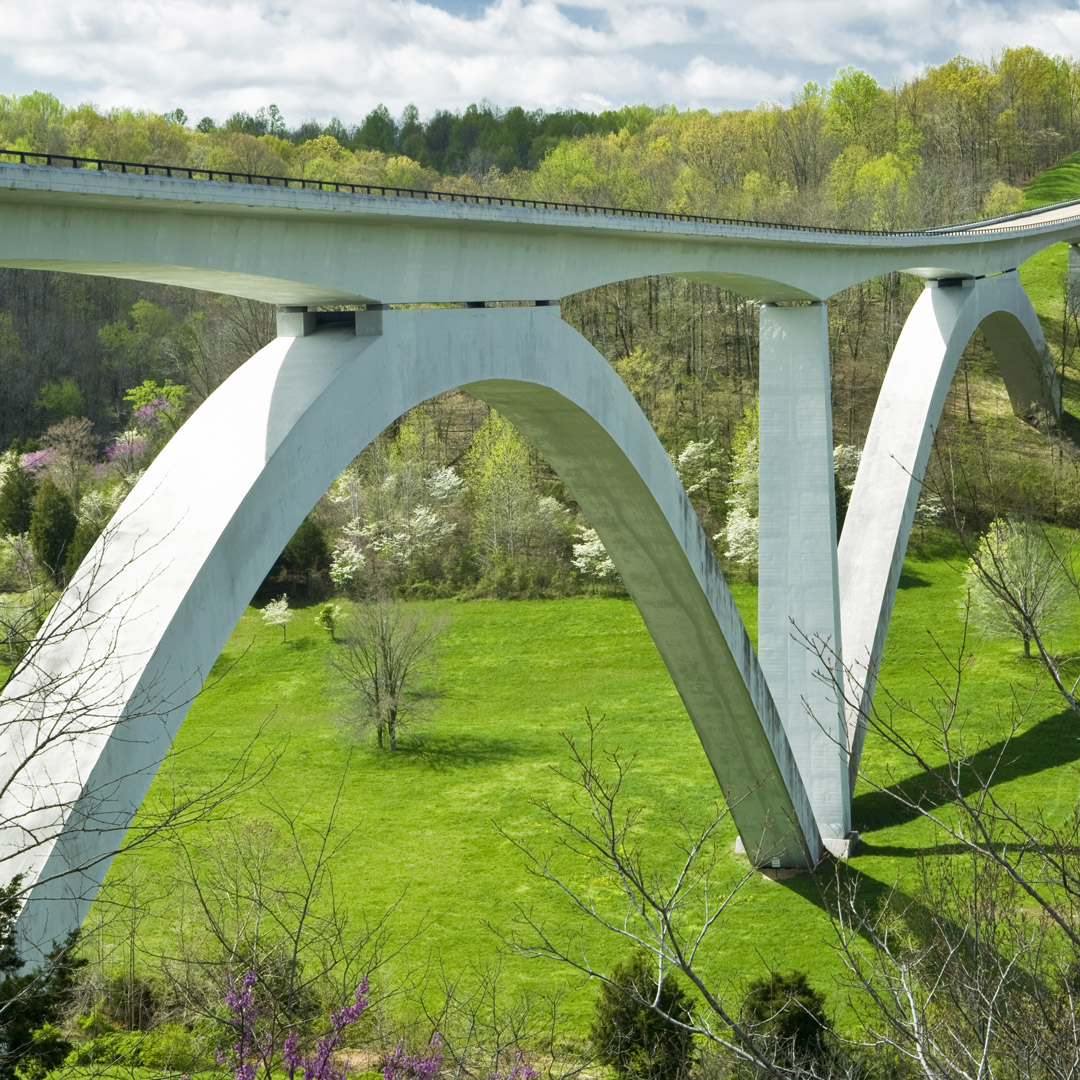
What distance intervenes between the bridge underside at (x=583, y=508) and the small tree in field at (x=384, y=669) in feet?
35.3

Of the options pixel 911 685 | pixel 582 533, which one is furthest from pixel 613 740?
pixel 582 533

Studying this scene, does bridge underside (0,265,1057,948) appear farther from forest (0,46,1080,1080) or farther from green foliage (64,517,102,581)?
green foliage (64,517,102,581)

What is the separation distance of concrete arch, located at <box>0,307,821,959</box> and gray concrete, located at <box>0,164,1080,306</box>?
0.55 metres

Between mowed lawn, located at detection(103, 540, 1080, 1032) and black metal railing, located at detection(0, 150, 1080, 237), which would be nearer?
black metal railing, located at detection(0, 150, 1080, 237)

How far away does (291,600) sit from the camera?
1642 inches

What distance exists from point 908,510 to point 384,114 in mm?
83786

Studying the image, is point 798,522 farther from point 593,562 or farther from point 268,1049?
point 593,562

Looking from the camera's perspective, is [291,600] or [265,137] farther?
[265,137]

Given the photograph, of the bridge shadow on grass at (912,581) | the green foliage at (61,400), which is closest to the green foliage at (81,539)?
the green foliage at (61,400)

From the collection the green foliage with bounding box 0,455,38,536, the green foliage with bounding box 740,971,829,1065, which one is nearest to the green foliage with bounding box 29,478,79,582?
the green foliage with bounding box 0,455,38,536

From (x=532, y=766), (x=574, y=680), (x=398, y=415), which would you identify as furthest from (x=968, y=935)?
(x=574, y=680)

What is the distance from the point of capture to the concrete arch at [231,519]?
7121 mm

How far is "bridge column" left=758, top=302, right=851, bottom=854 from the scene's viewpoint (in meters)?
21.4

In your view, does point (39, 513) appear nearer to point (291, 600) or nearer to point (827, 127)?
point (291, 600)
